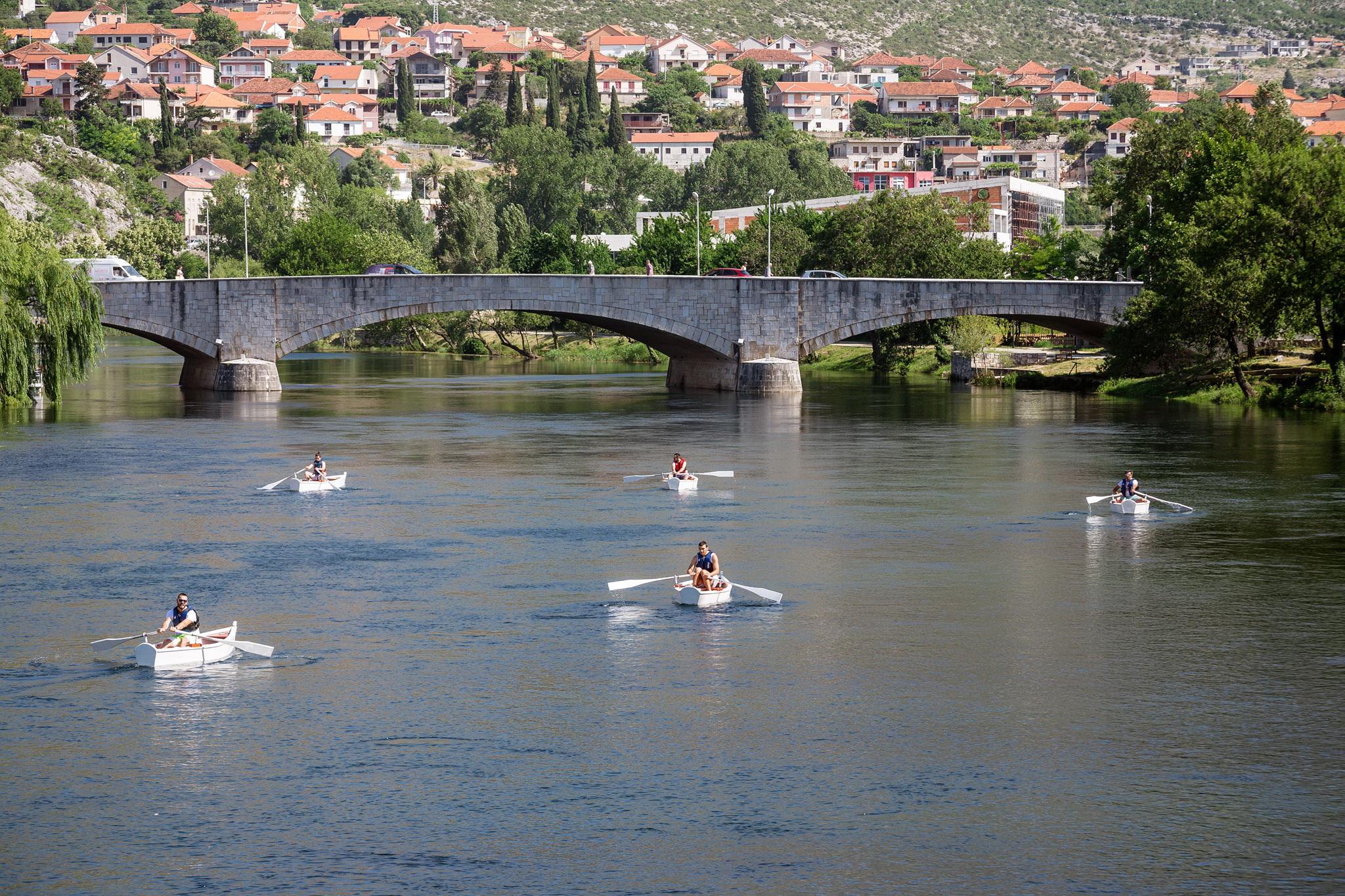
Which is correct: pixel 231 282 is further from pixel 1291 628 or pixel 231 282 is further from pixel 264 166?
pixel 264 166

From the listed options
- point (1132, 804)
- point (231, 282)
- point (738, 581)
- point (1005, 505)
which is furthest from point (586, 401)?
point (1132, 804)

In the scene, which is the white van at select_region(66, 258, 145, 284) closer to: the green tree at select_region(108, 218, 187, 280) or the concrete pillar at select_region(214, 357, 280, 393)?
the concrete pillar at select_region(214, 357, 280, 393)

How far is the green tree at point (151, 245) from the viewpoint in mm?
174500

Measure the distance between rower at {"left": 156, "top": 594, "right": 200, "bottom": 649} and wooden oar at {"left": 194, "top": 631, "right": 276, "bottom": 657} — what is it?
16 cm

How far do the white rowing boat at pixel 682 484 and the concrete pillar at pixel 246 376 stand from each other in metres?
48.8

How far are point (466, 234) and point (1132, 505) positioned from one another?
132 meters

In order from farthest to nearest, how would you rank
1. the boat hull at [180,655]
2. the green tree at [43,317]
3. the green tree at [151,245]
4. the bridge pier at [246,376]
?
the green tree at [151,245] → the bridge pier at [246,376] → the green tree at [43,317] → the boat hull at [180,655]

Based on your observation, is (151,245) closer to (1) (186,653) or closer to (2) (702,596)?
(2) (702,596)

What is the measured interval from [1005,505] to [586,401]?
49820mm

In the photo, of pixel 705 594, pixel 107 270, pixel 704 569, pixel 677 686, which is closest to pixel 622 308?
pixel 107 270

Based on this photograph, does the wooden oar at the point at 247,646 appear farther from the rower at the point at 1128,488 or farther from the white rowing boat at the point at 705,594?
the rower at the point at 1128,488

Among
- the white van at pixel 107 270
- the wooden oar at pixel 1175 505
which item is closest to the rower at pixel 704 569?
the wooden oar at pixel 1175 505

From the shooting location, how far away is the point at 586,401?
339 feet

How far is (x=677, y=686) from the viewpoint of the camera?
32.9m
